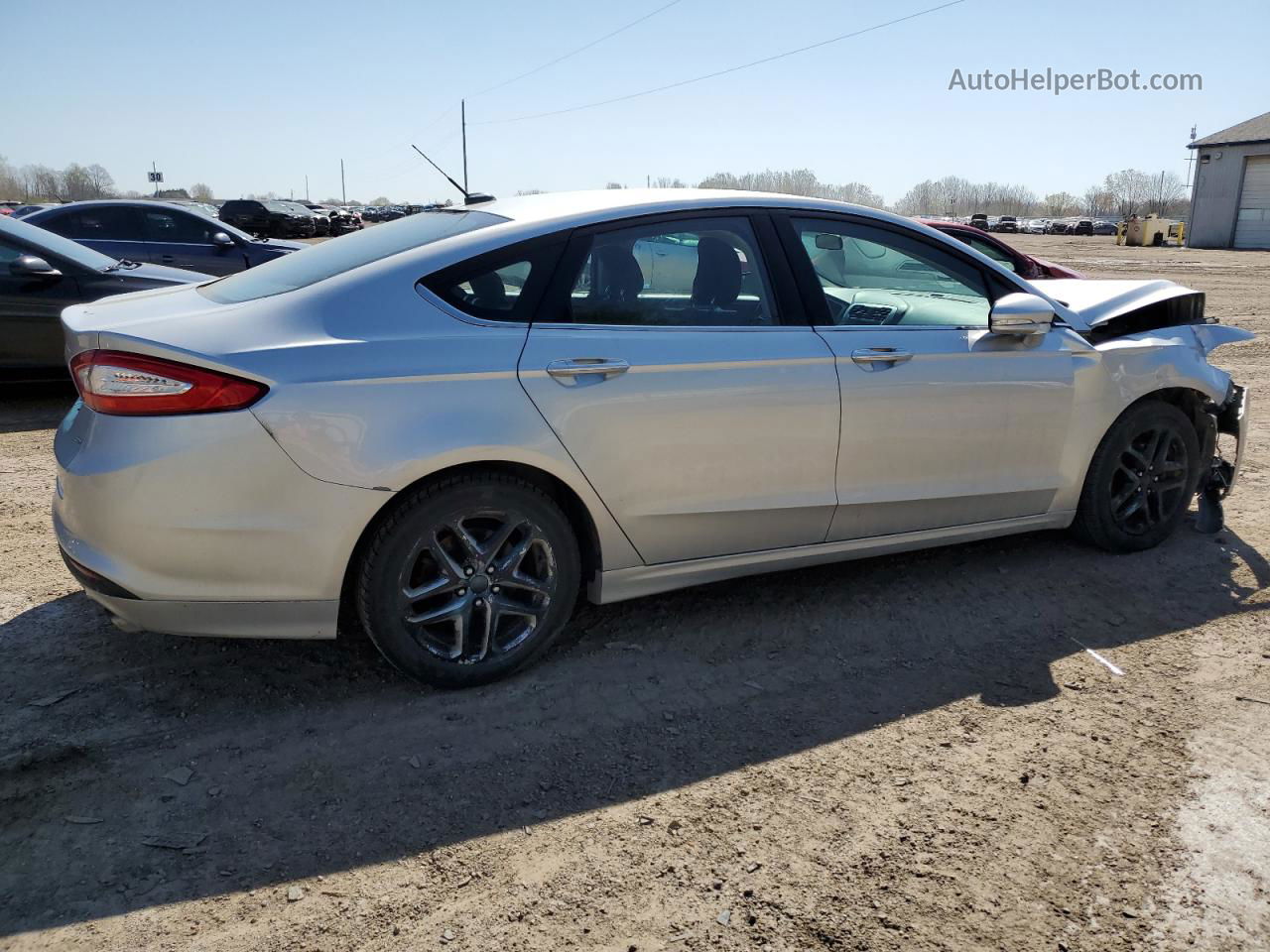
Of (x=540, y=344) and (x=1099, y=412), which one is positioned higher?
(x=540, y=344)

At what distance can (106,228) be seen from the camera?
38.5ft

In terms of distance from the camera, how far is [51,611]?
3908 mm

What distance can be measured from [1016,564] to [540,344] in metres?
2.60

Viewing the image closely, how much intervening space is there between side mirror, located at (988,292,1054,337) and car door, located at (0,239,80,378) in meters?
6.55

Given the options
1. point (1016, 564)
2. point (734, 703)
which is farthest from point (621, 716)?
point (1016, 564)

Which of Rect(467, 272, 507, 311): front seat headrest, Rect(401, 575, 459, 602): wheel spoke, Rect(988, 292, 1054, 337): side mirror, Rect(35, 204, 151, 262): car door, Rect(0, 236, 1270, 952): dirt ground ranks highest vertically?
Rect(35, 204, 151, 262): car door

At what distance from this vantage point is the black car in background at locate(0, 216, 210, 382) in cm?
733

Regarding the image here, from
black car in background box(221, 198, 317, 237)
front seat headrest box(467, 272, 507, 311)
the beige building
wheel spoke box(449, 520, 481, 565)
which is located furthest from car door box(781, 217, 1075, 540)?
the beige building

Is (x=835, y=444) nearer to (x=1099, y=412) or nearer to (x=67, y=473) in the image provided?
(x=1099, y=412)

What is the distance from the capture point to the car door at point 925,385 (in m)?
→ 3.83

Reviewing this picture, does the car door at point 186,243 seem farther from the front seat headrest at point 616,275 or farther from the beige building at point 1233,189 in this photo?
the beige building at point 1233,189

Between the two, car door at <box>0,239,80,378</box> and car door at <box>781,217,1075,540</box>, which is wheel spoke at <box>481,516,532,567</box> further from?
car door at <box>0,239,80,378</box>

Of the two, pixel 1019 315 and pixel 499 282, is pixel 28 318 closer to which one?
pixel 499 282

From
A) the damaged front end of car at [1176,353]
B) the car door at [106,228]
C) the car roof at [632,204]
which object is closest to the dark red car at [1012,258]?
the damaged front end of car at [1176,353]
